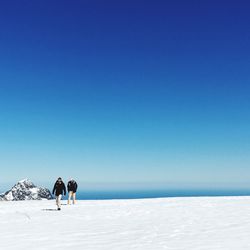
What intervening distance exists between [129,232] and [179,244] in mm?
3079

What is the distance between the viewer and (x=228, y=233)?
12.4 m

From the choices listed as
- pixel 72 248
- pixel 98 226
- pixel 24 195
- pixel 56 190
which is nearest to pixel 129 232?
pixel 98 226

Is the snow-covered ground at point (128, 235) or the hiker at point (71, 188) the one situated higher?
the hiker at point (71, 188)

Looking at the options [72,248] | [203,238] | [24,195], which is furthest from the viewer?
[24,195]

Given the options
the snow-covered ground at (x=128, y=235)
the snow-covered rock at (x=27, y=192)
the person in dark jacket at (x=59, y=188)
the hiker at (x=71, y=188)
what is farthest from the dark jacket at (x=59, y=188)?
the snow-covered rock at (x=27, y=192)

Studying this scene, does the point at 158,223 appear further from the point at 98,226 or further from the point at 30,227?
the point at 30,227

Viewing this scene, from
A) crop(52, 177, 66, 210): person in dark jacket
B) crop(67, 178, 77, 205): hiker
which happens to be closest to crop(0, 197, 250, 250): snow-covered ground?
crop(52, 177, 66, 210): person in dark jacket

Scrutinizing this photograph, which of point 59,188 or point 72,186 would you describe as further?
point 72,186

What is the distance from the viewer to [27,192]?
6306cm

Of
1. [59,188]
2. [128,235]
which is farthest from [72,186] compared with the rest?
[128,235]

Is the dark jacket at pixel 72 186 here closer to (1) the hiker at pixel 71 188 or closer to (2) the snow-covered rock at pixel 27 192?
(1) the hiker at pixel 71 188

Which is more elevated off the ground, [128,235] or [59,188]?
[59,188]

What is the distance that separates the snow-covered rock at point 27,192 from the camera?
58.6 meters

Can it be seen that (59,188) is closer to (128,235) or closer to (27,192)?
(128,235)
